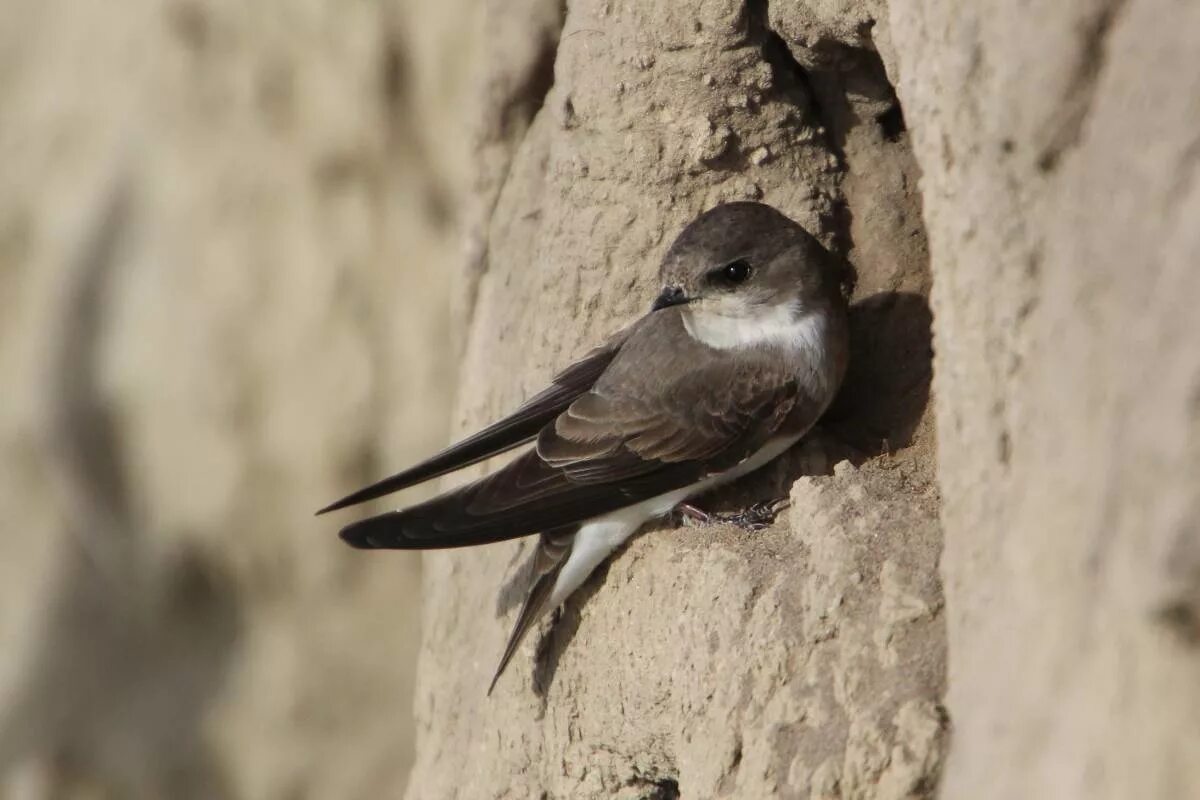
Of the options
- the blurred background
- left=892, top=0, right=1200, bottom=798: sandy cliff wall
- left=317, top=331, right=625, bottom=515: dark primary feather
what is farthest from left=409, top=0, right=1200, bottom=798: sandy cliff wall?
the blurred background

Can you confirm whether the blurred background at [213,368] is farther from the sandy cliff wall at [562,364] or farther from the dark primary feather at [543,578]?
the dark primary feather at [543,578]

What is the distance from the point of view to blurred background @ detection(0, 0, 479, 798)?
18.0 feet

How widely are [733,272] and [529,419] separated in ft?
1.49

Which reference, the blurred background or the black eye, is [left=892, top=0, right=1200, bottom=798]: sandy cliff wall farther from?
the blurred background

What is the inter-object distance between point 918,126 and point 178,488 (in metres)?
3.83

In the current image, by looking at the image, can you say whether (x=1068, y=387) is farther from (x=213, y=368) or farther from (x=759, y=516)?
(x=213, y=368)

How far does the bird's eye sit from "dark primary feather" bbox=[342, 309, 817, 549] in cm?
13

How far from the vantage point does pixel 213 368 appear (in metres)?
5.59

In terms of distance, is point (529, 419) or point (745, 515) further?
point (529, 419)

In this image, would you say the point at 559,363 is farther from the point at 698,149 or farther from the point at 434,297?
the point at 434,297

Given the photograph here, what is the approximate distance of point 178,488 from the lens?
5625 millimetres

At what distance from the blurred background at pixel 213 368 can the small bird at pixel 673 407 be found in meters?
2.46

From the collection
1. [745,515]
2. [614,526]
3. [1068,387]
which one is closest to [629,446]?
[614,526]

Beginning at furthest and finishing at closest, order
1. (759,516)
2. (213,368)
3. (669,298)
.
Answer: (213,368) < (669,298) < (759,516)
